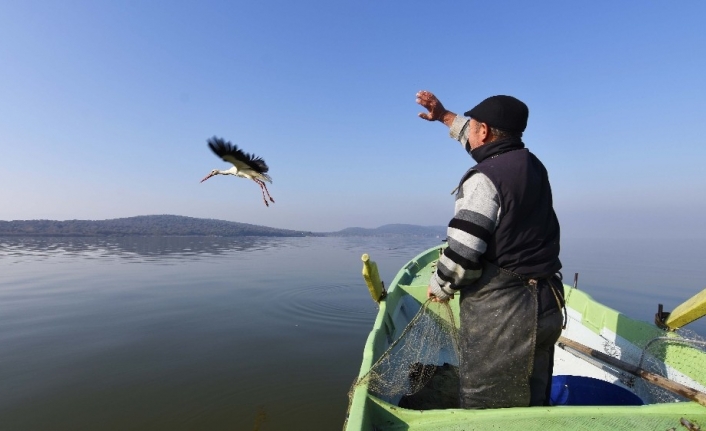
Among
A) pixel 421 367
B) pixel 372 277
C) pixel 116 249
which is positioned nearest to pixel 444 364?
pixel 421 367

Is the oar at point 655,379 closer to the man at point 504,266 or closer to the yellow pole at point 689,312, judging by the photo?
the yellow pole at point 689,312

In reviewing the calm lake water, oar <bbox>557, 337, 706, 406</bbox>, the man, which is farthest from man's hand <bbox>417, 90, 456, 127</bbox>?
the calm lake water

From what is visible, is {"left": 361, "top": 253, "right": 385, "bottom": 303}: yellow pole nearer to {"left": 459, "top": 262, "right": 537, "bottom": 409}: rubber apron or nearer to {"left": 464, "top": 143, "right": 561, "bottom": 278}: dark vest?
{"left": 459, "top": 262, "right": 537, "bottom": 409}: rubber apron

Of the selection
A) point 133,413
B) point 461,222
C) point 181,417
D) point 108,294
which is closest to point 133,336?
point 133,413

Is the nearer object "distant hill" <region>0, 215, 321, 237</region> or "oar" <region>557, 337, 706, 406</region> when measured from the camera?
"oar" <region>557, 337, 706, 406</region>

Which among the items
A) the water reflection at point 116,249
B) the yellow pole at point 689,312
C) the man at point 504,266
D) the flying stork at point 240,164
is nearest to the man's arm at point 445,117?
the man at point 504,266

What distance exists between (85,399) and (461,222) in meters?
6.96

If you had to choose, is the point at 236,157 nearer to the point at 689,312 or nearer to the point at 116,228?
the point at 689,312

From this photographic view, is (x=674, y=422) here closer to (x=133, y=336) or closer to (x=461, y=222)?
(x=461, y=222)

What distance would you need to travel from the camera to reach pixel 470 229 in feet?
7.14

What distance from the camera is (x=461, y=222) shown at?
222 cm

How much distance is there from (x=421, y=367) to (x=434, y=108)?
3073mm

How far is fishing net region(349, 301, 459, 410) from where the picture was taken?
3103 millimetres

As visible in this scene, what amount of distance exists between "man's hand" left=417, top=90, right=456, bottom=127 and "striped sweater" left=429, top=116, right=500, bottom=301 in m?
1.08
